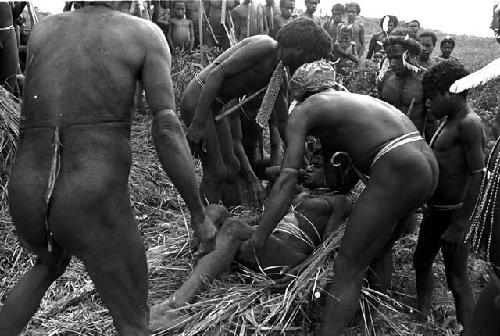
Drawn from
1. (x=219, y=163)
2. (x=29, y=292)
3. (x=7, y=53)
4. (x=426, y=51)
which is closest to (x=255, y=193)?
(x=219, y=163)

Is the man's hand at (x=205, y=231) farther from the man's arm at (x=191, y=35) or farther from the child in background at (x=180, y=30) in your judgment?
the man's arm at (x=191, y=35)

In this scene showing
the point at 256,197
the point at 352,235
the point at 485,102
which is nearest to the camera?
the point at 352,235

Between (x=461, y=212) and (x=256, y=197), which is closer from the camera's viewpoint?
(x=461, y=212)

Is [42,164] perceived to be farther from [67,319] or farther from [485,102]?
[485,102]

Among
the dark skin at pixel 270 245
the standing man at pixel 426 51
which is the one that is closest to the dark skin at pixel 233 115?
the dark skin at pixel 270 245

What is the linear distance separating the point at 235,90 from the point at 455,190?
155 centimetres

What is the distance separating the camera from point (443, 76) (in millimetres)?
3273

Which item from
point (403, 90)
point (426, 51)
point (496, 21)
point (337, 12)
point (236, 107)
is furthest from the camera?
point (337, 12)

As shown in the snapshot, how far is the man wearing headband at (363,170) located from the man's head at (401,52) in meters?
2.31

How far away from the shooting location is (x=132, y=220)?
2.20m

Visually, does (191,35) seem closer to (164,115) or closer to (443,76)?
(443,76)

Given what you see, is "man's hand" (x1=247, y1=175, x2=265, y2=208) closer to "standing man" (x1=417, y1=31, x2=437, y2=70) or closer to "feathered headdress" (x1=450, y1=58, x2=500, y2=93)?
"feathered headdress" (x1=450, y1=58, x2=500, y2=93)

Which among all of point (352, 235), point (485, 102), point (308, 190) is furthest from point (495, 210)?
point (485, 102)

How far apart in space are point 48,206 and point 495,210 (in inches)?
66.0
